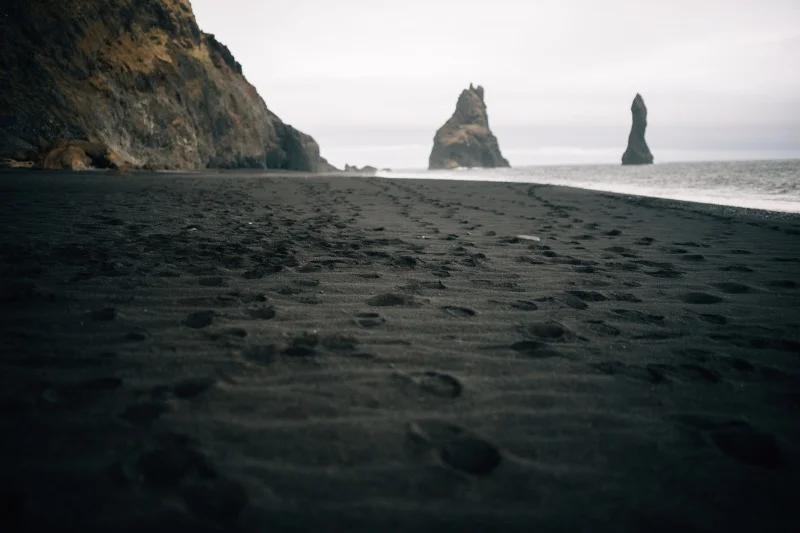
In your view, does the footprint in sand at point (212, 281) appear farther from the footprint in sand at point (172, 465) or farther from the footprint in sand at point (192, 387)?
the footprint in sand at point (172, 465)

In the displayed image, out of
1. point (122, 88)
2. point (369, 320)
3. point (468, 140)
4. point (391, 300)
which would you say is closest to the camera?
point (369, 320)

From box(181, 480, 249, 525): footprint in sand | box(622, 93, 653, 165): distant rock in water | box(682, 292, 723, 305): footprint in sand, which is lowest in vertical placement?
box(181, 480, 249, 525): footprint in sand

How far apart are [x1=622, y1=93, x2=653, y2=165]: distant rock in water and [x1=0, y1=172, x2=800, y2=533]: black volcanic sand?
169 meters

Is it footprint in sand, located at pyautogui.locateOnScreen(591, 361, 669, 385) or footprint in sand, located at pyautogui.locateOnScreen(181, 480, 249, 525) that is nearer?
footprint in sand, located at pyautogui.locateOnScreen(181, 480, 249, 525)

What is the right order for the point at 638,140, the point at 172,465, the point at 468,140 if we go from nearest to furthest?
the point at 172,465 < the point at 638,140 < the point at 468,140

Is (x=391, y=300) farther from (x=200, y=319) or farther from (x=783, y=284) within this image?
(x=783, y=284)

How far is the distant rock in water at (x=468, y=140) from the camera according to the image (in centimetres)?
16750

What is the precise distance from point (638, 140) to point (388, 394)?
175 meters

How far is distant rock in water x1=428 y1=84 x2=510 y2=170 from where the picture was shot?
16750 cm

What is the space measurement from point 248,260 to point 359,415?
302cm

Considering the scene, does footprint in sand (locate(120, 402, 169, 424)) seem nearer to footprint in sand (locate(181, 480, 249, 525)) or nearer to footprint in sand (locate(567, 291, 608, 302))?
footprint in sand (locate(181, 480, 249, 525))

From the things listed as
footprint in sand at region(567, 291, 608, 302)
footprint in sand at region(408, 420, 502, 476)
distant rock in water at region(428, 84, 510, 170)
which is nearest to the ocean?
footprint in sand at region(567, 291, 608, 302)

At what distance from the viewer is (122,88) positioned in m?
28.6

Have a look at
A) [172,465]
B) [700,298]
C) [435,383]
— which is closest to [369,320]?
[435,383]
